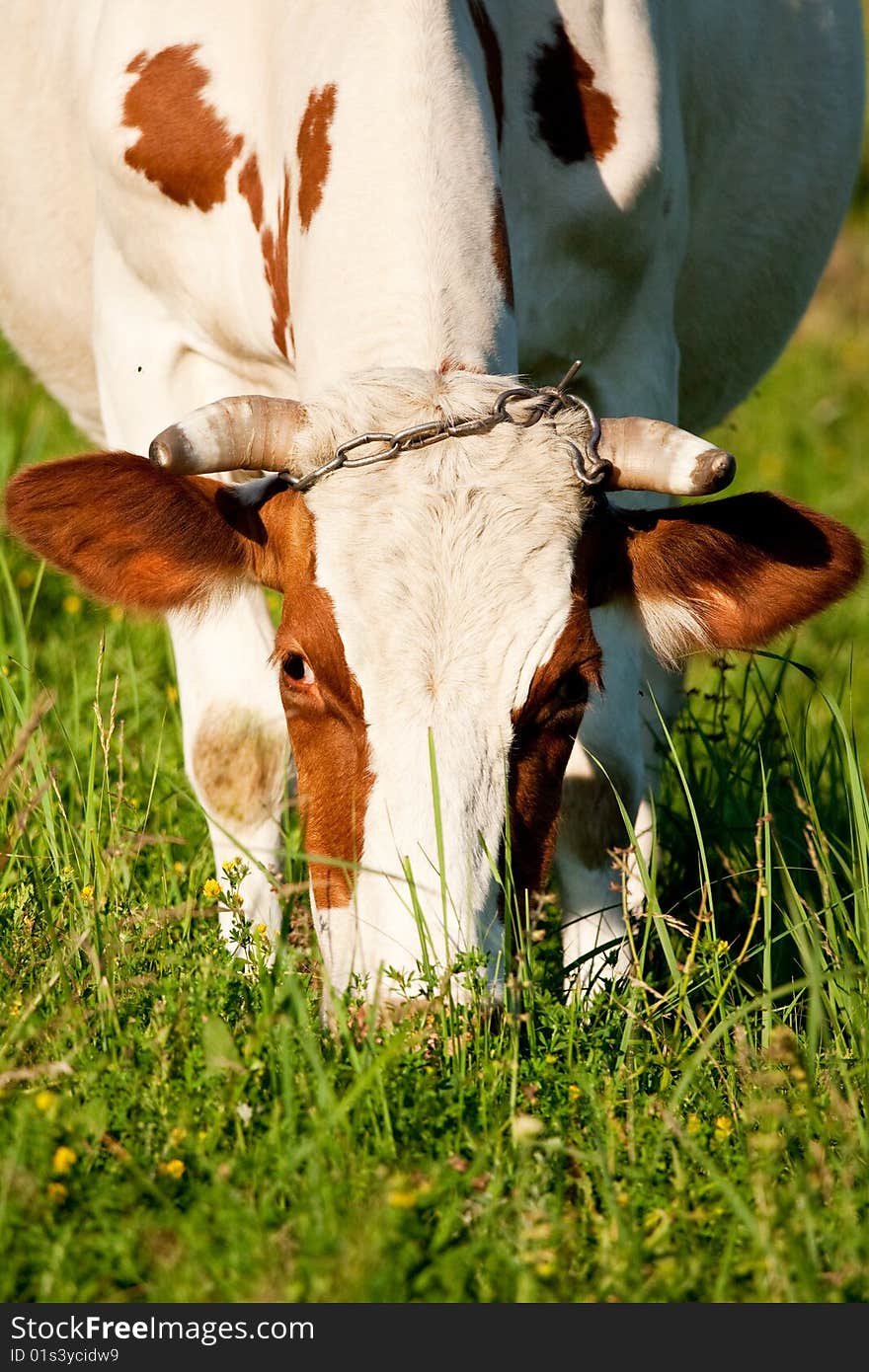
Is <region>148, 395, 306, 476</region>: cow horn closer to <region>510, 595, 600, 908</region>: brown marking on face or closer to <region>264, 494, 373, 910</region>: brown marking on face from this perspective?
<region>264, 494, 373, 910</region>: brown marking on face

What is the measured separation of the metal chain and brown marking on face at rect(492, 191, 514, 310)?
0.30 m

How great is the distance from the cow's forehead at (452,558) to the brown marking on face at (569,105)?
1128mm

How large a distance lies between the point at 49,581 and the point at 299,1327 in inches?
158

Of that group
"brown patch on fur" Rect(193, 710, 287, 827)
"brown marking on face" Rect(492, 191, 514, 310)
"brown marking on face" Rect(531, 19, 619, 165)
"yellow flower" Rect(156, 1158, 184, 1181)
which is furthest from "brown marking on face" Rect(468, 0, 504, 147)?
"yellow flower" Rect(156, 1158, 184, 1181)

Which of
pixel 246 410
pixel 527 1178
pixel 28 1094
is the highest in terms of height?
pixel 246 410

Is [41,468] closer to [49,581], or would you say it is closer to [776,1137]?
[776,1137]

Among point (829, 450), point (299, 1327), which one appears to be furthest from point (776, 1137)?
point (829, 450)

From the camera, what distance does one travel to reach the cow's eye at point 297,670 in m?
3.26

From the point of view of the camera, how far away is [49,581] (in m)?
6.14

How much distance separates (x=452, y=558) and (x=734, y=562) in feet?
2.36

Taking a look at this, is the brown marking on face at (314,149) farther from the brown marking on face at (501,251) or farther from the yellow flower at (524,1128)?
the yellow flower at (524,1128)

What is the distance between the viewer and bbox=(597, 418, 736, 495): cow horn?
327 cm

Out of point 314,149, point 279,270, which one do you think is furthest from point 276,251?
point 314,149

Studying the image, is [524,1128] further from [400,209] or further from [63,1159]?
[400,209]
